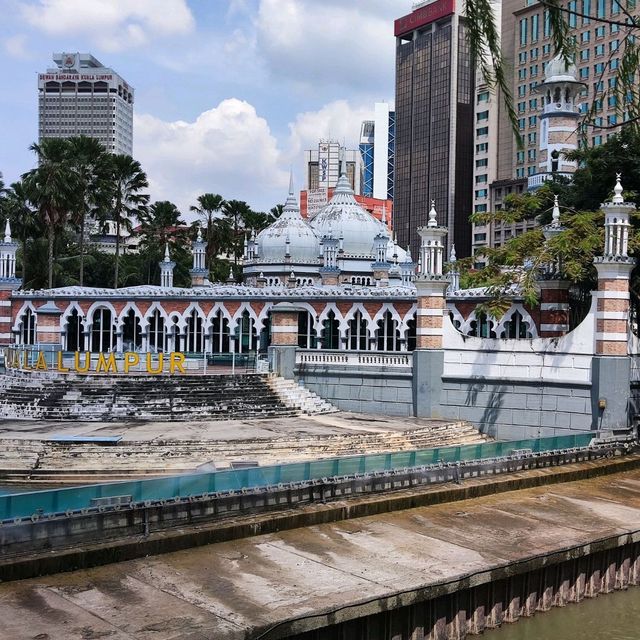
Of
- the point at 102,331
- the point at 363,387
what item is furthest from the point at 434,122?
the point at 363,387

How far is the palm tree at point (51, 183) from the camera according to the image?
49.2m

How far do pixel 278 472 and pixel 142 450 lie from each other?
8160 millimetres

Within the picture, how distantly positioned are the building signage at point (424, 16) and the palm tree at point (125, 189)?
83.1 metres

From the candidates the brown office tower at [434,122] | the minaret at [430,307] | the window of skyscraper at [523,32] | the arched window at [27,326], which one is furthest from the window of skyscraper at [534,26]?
the minaret at [430,307]

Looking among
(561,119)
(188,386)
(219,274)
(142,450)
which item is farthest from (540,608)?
(219,274)

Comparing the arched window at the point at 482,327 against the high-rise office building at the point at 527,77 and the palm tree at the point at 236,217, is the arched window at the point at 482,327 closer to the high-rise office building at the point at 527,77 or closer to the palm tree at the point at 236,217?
the palm tree at the point at 236,217

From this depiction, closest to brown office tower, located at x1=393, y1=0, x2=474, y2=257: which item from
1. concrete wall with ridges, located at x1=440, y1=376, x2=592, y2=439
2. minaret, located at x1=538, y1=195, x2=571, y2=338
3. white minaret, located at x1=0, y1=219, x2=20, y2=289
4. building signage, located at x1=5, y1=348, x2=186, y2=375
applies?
white minaret, located at x1=0, y1=219, x2=20, y2=289

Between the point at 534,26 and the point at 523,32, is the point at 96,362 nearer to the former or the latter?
the point at 534,26

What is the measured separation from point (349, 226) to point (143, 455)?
113 feet

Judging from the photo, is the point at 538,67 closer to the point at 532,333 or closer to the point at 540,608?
the point at 532,333

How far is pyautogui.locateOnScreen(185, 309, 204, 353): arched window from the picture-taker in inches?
1610

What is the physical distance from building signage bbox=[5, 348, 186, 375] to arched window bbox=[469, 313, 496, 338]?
41.8 ft

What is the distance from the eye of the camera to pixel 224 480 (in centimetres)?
A: 1602

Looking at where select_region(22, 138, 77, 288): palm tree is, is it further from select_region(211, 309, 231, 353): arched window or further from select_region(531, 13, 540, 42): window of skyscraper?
select_region(531, 13, 540, 42): window of skyscraper
